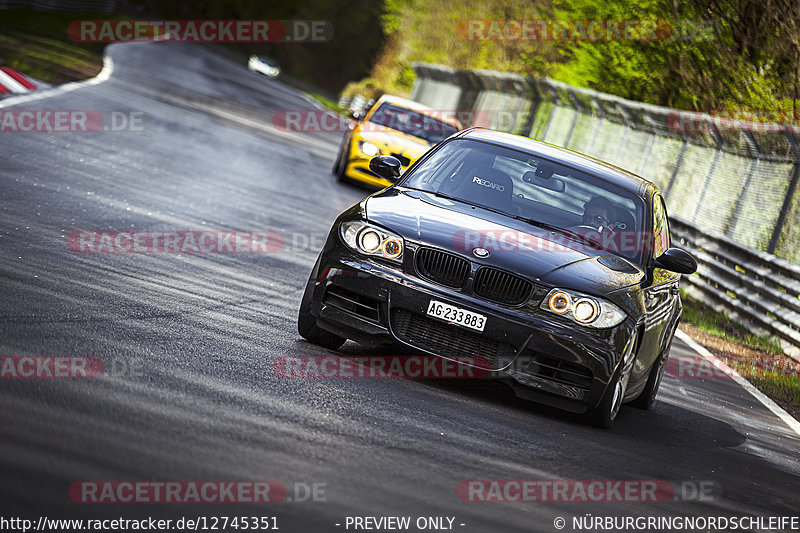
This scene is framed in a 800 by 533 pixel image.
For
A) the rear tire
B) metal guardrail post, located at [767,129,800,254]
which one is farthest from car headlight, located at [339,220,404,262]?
metal guardrail post, located at [767,129,800,254]

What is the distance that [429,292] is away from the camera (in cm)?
750

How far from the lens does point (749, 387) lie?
1188 cm

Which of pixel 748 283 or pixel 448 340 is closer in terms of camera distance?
pixel 448 340

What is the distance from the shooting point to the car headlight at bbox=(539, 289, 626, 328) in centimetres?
747

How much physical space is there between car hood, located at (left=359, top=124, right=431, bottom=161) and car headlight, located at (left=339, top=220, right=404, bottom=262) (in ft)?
43.2

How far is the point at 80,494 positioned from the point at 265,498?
73cm

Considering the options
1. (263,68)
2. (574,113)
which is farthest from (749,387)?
(263,68)

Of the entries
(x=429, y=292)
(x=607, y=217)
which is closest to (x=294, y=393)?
(x=429, y=292)

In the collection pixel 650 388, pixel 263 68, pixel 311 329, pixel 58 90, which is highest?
pixel 311 329

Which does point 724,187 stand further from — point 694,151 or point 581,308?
point 581,308

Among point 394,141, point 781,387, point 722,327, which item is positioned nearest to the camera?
point 781,387

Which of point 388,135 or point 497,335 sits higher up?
point 497,335

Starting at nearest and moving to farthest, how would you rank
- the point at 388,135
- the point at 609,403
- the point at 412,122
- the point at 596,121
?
the point at 609,403, the point at 388,135, the point at 412,122, the point at 596,121

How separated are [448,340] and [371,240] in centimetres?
78
